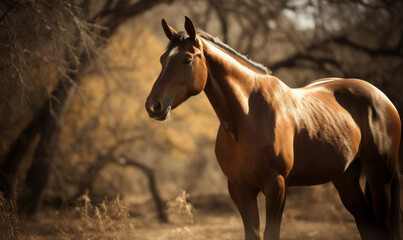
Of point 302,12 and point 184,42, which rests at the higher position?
point 184,42

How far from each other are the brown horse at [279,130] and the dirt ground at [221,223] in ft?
6.33

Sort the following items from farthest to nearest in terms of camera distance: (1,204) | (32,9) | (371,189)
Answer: (32,9) → (1,204) → (371,189)

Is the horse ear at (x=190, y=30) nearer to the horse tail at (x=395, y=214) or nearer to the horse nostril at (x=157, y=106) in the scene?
the horse nostril at (x=157, y=106)

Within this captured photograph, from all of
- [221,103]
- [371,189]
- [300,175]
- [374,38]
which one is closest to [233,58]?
[221,103]

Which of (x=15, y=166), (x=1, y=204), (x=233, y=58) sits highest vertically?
(x=233, y=58)

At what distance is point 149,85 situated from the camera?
8398 millimetres

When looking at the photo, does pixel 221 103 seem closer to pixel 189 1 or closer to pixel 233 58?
pixel 233 58

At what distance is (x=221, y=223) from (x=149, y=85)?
10.8ft

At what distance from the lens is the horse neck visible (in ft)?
9.15

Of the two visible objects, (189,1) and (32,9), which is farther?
(189,1)

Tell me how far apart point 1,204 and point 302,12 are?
606 centimetres

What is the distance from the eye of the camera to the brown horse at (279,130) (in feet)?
8.79

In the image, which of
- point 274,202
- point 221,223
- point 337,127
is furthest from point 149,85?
point 274,202

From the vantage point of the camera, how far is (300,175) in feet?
9.78
